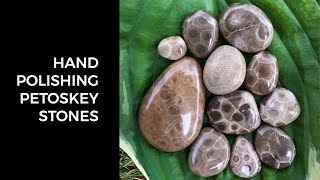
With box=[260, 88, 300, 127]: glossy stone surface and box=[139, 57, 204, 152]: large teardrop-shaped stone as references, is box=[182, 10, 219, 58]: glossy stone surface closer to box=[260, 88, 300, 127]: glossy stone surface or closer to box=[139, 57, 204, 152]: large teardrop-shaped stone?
box=[139, 57, 204, 152]: large teardrop-shaped stone

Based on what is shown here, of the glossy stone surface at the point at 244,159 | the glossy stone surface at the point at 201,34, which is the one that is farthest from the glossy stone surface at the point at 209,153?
the glossy stone surface at the point at 201,34

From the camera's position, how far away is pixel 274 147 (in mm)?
902

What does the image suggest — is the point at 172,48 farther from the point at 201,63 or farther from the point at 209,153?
the point at 209,153

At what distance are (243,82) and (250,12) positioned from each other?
0.43 feet

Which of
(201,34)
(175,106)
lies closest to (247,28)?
(201,34)

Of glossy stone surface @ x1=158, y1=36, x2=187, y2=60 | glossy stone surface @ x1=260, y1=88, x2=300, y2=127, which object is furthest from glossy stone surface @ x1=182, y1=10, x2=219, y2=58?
glossy stone surface @ x1=260, y1=88, x2=300, y2=127

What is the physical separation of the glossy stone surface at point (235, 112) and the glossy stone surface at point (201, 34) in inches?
3.7

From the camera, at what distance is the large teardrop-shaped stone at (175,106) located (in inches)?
34.4

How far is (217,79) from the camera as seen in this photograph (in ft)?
2.87

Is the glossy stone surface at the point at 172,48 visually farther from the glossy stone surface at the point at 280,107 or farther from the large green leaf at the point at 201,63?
the glossy stone surface at the point at 280,107

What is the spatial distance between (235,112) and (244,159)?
0.09 metres

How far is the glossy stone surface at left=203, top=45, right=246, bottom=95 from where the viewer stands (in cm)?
87

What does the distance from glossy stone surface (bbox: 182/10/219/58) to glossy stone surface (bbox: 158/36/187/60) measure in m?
0.02

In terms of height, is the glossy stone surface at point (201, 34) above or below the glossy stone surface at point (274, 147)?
above
